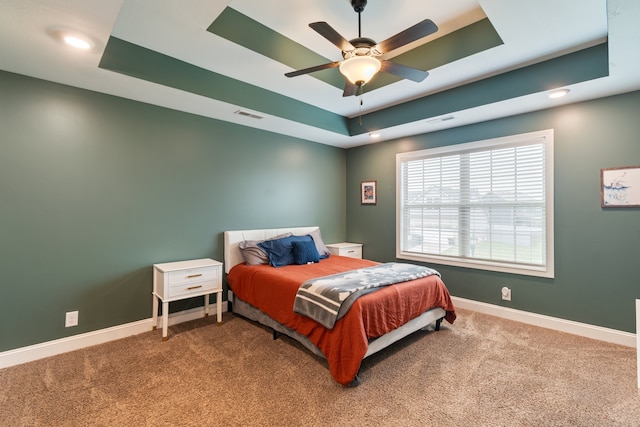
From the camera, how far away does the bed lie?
86.4 inches

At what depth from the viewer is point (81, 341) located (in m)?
2.74

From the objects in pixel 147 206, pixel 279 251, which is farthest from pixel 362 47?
pixel 147 206

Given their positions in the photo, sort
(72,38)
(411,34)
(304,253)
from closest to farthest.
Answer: (411,34) < (72,38) < (304,253)

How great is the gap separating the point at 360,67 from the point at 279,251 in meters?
2.25

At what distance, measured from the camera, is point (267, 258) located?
3.61m

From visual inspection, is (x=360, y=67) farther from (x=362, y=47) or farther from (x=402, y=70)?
(x=402, y=70)

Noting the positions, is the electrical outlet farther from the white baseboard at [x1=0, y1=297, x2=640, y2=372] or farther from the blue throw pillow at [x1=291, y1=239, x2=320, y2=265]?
the blue throw pillow at [x1=291, y1=239, x2=320, y2=265]

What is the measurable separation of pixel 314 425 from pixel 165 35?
3.07 meters

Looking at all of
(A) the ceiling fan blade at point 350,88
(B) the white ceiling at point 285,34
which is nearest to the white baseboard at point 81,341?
(B) the white ceiling at point 285,34

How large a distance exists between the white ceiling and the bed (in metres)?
1.87

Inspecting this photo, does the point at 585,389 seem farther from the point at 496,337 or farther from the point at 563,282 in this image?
the point at 563,282

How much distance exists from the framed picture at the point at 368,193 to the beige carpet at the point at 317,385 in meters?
2.43

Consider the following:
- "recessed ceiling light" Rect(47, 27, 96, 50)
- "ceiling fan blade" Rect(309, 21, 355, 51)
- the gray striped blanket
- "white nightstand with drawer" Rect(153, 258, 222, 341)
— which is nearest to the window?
the gray striped blanket

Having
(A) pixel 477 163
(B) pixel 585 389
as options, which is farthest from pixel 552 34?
(B) pixel 585 389
